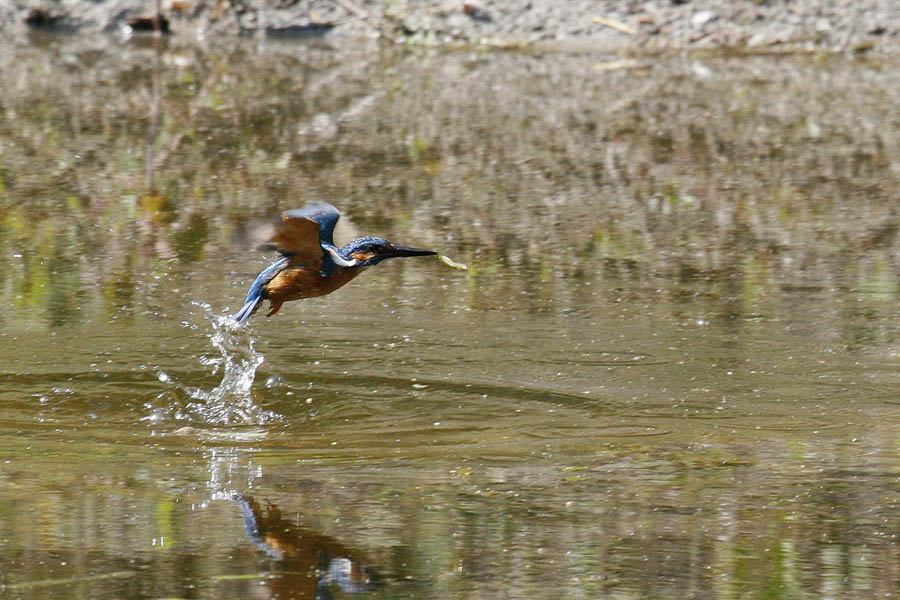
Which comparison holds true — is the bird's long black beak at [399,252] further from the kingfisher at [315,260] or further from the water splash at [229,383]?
the water splash at [229,383]

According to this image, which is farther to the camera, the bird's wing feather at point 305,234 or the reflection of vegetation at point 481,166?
the reflection of vegetation at point 481,166

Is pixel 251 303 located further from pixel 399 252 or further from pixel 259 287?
pixel 399 252

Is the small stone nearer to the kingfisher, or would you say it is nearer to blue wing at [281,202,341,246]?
the kingfisher

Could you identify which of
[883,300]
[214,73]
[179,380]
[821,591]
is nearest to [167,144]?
[214,73]

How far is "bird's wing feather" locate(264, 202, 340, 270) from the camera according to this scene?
4188 mm

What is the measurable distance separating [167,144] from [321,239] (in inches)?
173

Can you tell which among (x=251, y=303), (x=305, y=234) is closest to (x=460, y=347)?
(x=251, y=303)

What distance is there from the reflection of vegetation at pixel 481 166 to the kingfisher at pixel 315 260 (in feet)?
2.18

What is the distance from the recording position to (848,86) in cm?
1060

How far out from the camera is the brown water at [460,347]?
3.33 metres

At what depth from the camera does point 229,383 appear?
4.90 metres

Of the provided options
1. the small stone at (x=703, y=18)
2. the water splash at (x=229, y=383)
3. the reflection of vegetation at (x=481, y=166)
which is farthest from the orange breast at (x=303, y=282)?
the small stone at (x=703, y=18)

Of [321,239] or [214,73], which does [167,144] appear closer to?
[214,73]

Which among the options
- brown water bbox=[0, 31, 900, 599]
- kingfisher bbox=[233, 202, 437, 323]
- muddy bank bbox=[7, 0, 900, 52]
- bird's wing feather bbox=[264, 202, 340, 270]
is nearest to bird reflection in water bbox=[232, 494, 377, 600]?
brown water bbox=[0, 31, 900, 599]
